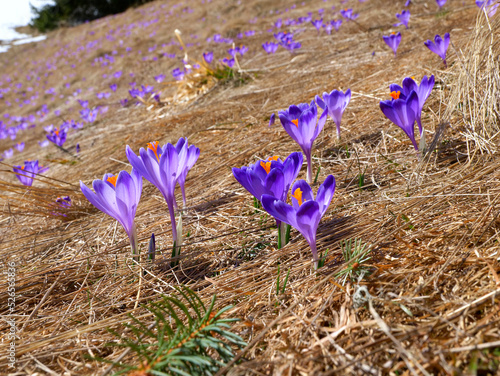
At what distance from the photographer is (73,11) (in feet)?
91.4

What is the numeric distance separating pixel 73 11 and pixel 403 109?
1284 inches

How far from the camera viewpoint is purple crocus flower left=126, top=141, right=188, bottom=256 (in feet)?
4.92

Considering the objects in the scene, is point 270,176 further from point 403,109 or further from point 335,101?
point 335,101

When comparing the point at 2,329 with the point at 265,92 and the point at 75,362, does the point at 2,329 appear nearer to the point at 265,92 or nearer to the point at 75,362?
the point at 75,362

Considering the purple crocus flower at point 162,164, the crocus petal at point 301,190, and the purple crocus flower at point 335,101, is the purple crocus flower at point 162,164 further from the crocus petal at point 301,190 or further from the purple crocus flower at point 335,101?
the purple crocus flower at point 335,101

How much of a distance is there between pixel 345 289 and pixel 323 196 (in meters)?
0.32

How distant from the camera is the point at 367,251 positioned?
3.97ft

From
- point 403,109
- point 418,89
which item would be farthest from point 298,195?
point 418,89

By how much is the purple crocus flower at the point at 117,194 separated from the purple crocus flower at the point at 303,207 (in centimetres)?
60

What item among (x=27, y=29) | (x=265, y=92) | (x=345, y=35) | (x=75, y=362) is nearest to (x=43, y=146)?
(x=265, y=92)

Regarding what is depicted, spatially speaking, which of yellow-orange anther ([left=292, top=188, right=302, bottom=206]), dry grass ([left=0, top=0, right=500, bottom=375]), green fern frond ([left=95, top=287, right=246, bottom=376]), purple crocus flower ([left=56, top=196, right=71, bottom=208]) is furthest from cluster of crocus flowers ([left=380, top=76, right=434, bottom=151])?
purple crocus flower ([left=56, top=196, right=71, bottom=208])

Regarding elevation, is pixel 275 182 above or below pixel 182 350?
above

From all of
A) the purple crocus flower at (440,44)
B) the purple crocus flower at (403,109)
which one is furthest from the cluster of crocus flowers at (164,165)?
the purple crocus flower at (440,44)

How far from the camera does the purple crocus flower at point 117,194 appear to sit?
1433 mm
